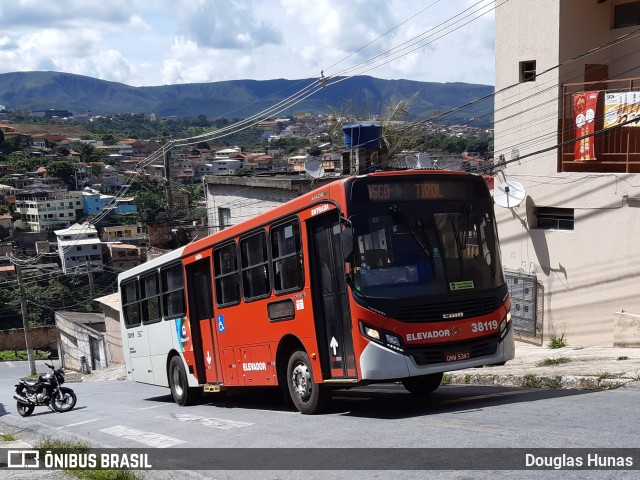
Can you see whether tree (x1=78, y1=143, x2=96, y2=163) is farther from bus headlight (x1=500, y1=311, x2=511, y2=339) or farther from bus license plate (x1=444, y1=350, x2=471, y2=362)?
bus license plate (x1=444, y1=350, x2=471, y2=362)

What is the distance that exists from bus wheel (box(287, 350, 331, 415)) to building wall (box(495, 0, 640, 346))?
851cm

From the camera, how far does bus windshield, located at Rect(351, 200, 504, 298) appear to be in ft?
32.3

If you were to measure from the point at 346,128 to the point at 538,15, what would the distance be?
25.9ft

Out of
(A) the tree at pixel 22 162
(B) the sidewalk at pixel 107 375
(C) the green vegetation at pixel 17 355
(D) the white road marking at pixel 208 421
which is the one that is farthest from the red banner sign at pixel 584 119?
(A) the tree at pixel 22 162

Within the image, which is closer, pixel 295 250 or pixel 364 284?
pixel 364 284

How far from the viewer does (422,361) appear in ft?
32.1

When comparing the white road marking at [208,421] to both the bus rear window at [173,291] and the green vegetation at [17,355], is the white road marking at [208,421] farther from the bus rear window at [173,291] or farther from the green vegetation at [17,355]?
the green vegetation at [17,355]

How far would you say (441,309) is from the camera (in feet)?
32.6

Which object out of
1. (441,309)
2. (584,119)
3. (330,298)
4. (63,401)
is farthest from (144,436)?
(584,119)

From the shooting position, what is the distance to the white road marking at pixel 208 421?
37.2 ft

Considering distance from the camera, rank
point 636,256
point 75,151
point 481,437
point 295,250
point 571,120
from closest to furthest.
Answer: point 481,437 < point 295,250 < point 636,256 < point 571,120 < point 75,151

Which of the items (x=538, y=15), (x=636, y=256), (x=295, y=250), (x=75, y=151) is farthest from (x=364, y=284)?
(x=75, y=151)

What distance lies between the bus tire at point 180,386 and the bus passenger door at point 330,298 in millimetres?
6326

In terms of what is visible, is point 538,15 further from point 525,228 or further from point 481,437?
point 481,437
